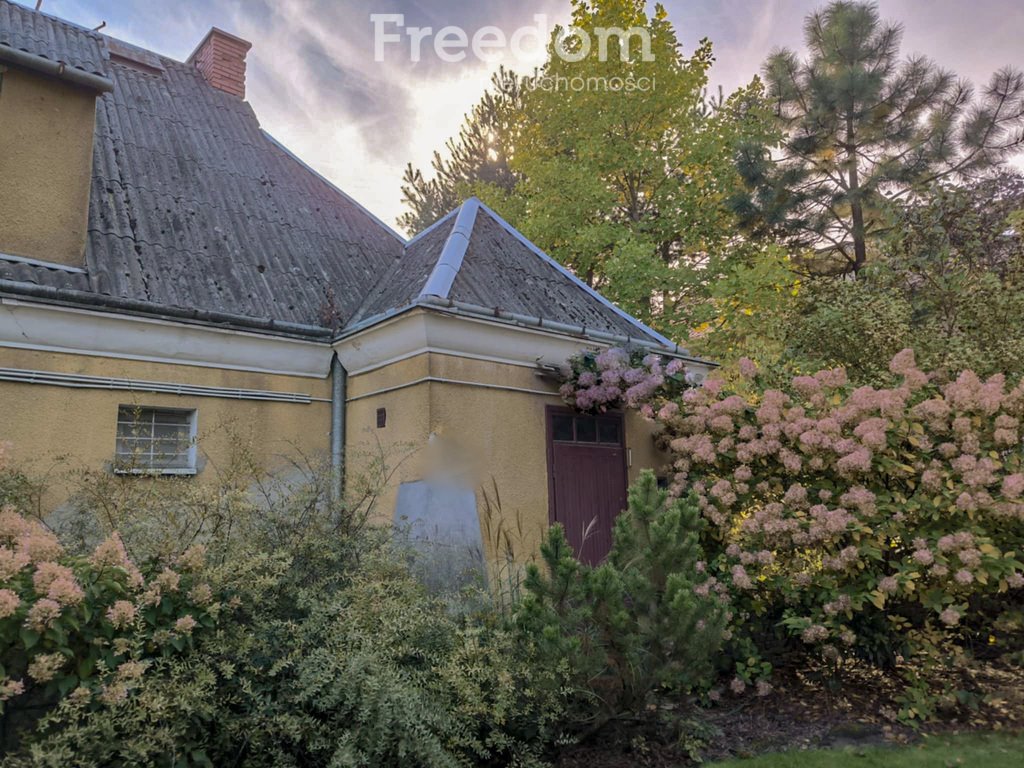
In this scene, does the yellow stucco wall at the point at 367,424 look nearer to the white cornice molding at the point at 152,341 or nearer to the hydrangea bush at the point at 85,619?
the white cornice molding at the point at 152,341

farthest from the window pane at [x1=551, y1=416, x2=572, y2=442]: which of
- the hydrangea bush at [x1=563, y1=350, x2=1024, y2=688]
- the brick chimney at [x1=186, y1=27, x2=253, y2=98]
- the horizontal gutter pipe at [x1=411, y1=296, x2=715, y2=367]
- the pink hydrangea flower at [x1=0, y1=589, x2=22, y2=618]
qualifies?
the brick chimney at [x1=186, y1=27, x2=253, y2=98]

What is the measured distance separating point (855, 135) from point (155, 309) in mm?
16034

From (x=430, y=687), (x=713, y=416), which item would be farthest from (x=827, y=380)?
(x=430, y=687)

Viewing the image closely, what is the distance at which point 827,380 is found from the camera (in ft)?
19.5

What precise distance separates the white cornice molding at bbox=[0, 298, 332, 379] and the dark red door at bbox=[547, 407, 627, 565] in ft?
10.1

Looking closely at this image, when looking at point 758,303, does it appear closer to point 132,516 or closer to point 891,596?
point 891,596

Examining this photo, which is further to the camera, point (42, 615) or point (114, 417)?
point (114, 417)

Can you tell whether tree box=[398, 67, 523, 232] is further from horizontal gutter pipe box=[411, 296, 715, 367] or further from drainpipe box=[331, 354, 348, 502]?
drainpipe box=[331, 354, 348, 502]

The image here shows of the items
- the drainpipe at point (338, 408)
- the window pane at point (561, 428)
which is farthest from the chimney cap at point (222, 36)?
the window pane at point (561, 428)

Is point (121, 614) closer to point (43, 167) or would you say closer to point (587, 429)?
point (587, 429)

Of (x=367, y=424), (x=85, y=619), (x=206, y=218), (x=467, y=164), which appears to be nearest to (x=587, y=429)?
(x=367, y=424)

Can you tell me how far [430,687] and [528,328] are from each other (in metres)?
4.76

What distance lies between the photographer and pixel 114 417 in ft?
22.1

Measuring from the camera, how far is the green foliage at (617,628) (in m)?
4.12
